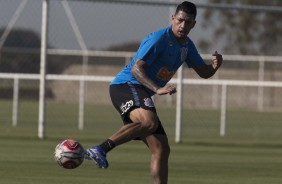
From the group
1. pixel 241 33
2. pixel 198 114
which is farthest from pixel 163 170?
pixel 241 33

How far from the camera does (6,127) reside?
2469cm

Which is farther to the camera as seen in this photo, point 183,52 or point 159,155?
point 183,52

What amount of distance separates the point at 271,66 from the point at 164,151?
3236 cm

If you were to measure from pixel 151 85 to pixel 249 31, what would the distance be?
49174mm

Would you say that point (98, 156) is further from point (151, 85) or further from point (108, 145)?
point (151, 85)

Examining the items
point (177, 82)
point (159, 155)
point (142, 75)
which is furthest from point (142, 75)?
point (177, 82)

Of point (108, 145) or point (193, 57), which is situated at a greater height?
point (193, 57)

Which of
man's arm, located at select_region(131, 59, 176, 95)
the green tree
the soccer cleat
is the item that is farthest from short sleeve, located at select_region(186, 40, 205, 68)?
the green tree

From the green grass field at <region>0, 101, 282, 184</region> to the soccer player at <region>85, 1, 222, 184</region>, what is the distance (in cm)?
176

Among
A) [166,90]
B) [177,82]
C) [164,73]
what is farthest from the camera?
[177,82]

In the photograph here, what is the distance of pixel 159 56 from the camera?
36.4ft

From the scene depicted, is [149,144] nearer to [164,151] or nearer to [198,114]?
[164,151]

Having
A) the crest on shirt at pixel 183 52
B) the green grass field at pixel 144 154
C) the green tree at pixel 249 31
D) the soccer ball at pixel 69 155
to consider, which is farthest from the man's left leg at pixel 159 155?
the green tree at pixel 249 31

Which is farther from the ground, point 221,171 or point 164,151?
point 164,151
